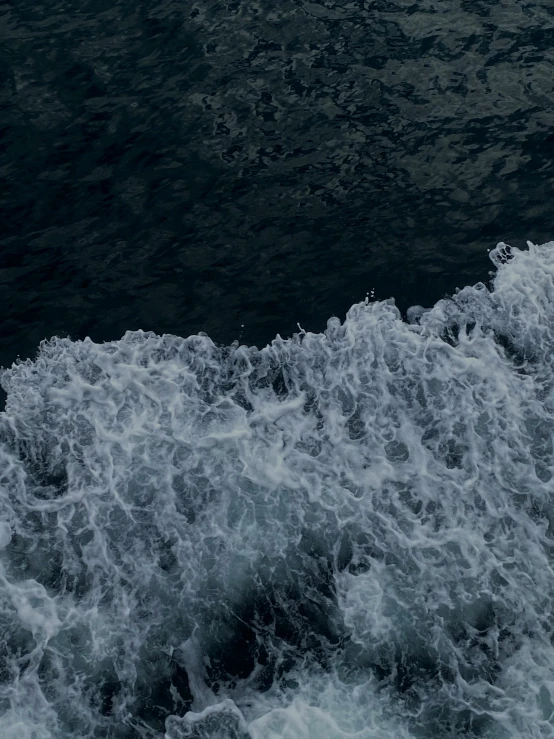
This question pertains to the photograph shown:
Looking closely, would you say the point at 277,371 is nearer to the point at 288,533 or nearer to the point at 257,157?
the point at 288,533

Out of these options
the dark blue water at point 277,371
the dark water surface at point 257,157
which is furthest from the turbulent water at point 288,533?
the dark water surface at point 257,157

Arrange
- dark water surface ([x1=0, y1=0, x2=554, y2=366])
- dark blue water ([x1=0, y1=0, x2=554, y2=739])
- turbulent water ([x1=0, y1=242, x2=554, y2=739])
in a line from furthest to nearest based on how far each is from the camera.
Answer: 1. dark water surface ([x1=0, y1=0, x2=554, y2=366])
2. dark blue water ([x1=0, y1=0, x2=554, y2=739])
3. turbulent water ([x1=0, y1=242, x2=554, y2=739])

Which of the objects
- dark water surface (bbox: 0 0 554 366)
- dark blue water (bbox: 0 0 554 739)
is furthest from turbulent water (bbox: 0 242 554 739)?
dark water surface (bbox: 0 0 554 366)

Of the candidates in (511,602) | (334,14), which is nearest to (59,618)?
(511,602)

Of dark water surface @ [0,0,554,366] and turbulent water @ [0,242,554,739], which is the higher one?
dark water surface @ [0,0,554,366]

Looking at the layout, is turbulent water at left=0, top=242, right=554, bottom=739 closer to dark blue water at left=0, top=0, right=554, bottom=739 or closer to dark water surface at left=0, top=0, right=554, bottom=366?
dark blue water at left=0, top=0, right=554, bottom=739

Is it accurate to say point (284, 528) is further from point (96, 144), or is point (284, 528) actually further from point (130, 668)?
point (96, 144)

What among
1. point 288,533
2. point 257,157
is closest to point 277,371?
point 288,533
